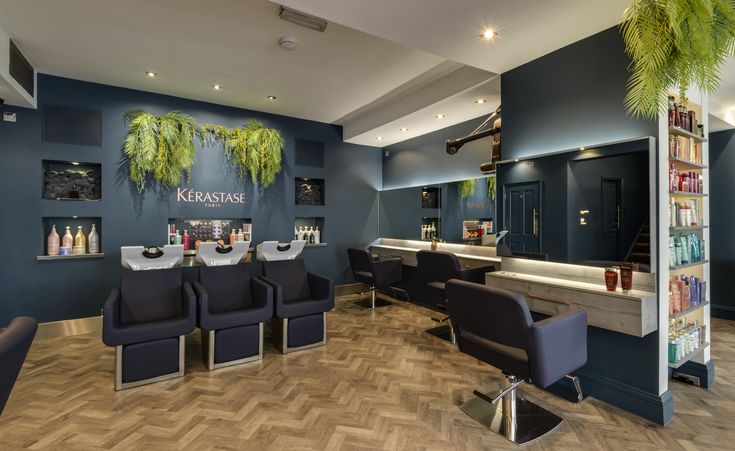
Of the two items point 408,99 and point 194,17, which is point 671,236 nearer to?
point 408,99

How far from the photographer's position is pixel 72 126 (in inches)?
155

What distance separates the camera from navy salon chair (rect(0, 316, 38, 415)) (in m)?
1.19

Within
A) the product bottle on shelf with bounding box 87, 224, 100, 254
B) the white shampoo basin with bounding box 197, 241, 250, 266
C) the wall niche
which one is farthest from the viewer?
the product bottle on shelf with bounding box 87, 224, 100, 254

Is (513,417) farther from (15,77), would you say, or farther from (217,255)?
(15,77)

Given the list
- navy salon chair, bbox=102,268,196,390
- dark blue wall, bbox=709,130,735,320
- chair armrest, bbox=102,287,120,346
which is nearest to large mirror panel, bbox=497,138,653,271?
navy salon chair, bbox=102,268,196,390

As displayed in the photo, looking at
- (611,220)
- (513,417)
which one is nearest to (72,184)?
(513,417)

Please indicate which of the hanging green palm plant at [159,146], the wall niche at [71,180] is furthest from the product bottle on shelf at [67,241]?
the hanging green palm plant at [159,146]

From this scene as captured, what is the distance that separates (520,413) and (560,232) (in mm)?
1396

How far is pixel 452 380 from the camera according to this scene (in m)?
2.81

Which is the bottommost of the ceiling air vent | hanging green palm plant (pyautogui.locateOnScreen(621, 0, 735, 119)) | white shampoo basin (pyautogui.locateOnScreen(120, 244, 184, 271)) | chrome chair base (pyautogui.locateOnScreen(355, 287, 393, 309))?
chrome chair base (pyautogui.locateOnScreen(355, 287, 393, 309))

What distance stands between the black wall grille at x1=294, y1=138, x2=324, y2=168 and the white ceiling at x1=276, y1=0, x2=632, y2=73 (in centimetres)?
313

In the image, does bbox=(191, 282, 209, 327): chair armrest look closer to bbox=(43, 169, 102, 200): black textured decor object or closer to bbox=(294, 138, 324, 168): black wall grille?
bbox=(43, 169, 102, 200): black textured decor object

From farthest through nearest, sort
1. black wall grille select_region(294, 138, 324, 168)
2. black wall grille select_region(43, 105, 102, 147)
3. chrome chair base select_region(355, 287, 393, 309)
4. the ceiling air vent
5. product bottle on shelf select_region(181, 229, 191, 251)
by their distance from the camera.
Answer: black wall grille select_region(294, 138, 324, 168) → chrome chair base select_region(355, 287, 393, 309) → product bottle on shelf select_region(181, 229, 191, 251) → black wall grille select_region(43, 105, 102, 147) → the ceiling air vent

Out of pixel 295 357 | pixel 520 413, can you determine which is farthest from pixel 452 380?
→ pixel 295 357
